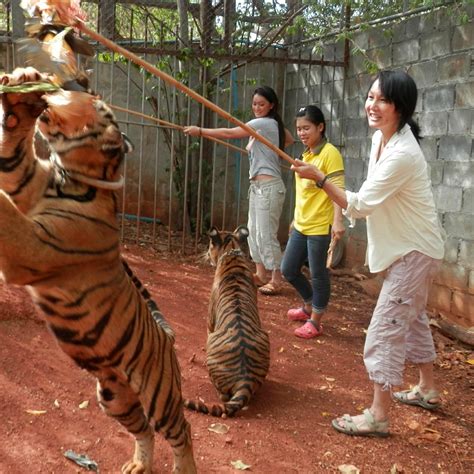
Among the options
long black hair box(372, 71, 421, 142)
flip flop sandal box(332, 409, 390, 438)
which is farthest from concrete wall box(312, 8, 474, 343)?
long black hair box(372, 71, 421, 142)

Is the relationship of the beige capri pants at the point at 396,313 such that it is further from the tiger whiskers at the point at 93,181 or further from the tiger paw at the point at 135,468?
the tiger whiskers at the point at 93,181

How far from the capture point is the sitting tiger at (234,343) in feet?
14.4

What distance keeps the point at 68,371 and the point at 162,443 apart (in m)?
1.07

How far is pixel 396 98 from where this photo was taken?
3.90 meters

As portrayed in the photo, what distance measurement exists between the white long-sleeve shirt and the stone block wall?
8.43ft

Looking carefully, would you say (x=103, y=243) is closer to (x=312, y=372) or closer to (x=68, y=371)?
(x=68, y=371)

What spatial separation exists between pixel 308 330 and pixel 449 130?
2716 mm

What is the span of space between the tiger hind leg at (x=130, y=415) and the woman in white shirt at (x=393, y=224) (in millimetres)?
1465

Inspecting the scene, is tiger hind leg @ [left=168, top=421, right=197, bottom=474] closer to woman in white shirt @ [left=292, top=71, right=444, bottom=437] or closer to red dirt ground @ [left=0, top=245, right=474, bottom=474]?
red dirt ground @ [left=0, top=245, right=474, bottom=474]

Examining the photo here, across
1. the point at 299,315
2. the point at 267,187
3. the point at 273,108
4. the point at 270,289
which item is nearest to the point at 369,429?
the point at 299,315

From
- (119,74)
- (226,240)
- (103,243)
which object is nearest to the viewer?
(103,243)

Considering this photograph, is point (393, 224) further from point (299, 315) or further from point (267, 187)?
point (267, 187)

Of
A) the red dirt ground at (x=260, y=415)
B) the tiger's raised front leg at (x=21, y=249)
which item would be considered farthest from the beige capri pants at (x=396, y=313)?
the tiger's raised front leg at (x=21, y=249)

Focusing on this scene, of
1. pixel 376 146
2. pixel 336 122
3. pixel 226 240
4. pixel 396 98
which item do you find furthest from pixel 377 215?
pixel 336 122
